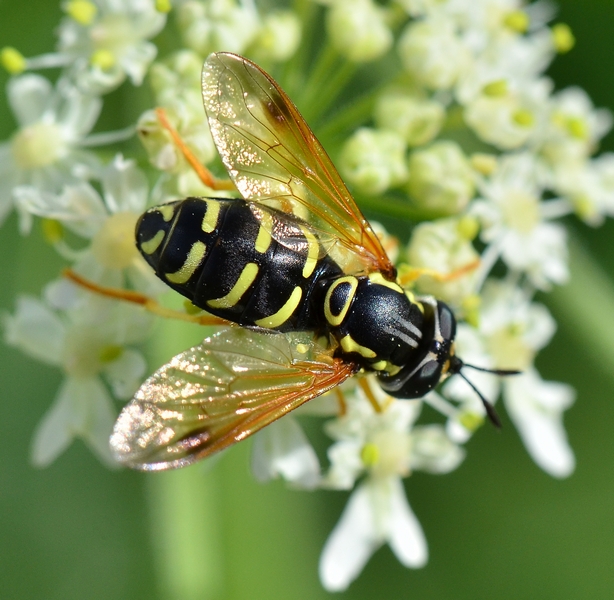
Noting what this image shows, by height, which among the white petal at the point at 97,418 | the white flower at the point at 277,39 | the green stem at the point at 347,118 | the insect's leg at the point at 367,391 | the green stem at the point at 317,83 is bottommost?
the white petal at the point at 97,418

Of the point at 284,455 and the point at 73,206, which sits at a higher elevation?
the point at 73,206

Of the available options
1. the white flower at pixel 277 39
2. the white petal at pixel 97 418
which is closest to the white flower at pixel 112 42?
the white flower at pixel 277 39

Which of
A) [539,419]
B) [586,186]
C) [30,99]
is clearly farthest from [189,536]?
[586,186]

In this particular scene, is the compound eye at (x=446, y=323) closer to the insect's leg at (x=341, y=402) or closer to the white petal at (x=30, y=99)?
the insect's leg at (x=341, y=402)

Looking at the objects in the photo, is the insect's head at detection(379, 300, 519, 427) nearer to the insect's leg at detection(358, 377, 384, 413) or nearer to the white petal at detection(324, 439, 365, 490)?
the insect's leg at detection(358, 377, 384, 413)

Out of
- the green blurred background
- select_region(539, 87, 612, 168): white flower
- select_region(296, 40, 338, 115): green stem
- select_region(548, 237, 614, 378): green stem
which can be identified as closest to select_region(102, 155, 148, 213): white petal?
select_region(296, 40, 338, 115): green stem

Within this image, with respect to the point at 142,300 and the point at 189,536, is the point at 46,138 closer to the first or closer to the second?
the point at 142,300

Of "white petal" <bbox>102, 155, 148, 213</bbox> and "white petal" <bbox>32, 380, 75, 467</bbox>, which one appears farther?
"white petal" <bbox>32, 380, 75, 467</bbox>
